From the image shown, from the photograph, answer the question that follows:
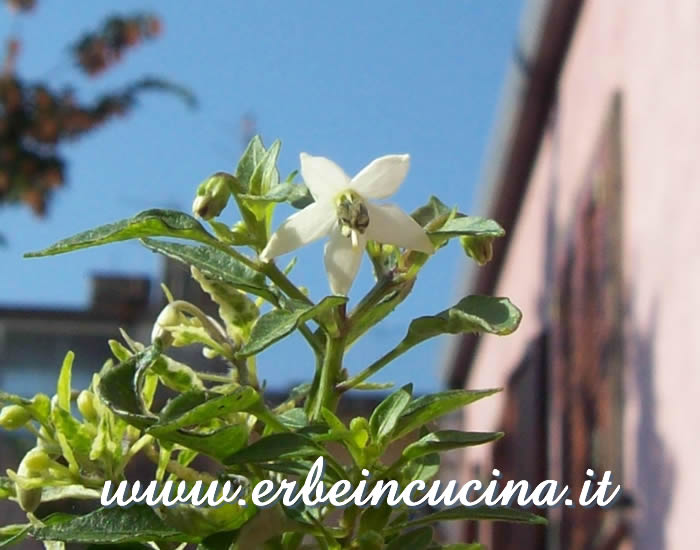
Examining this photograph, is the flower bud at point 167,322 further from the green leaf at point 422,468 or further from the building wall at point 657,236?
the building wall at point 657,236

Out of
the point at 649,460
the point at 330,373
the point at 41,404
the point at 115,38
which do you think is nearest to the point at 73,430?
the point at 41,404

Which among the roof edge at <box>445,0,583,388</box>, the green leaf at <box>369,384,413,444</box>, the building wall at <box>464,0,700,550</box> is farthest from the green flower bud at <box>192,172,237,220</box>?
Result: the roof edge at <box>445,0,583,388</box>

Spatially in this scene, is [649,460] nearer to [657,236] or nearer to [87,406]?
[657,236]

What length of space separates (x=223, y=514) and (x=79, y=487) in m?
0.11

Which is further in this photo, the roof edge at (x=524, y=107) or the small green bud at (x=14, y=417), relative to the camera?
the roof edge at (x=524, y=107)

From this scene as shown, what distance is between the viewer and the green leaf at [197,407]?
479 millimetres

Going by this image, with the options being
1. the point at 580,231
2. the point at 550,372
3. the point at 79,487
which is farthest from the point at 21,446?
the point at 79,487

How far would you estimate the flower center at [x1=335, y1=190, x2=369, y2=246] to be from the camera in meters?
0.57

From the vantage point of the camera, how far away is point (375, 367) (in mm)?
574

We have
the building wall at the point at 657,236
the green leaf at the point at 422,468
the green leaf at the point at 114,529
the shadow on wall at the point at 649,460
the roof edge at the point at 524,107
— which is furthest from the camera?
the roof edge at the point at 524,107

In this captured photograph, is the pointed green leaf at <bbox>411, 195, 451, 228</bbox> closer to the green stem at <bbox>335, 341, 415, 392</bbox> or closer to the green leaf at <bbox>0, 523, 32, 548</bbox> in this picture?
the green stem at <bbox>335, 341, 415, 392</bbox>

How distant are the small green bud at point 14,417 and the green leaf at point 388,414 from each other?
16 cm

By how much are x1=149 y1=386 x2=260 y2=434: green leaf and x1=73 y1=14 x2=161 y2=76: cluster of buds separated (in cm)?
495

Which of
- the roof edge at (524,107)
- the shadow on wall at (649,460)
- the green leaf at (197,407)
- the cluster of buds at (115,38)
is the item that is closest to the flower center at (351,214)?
the green leaf at (197,407)
